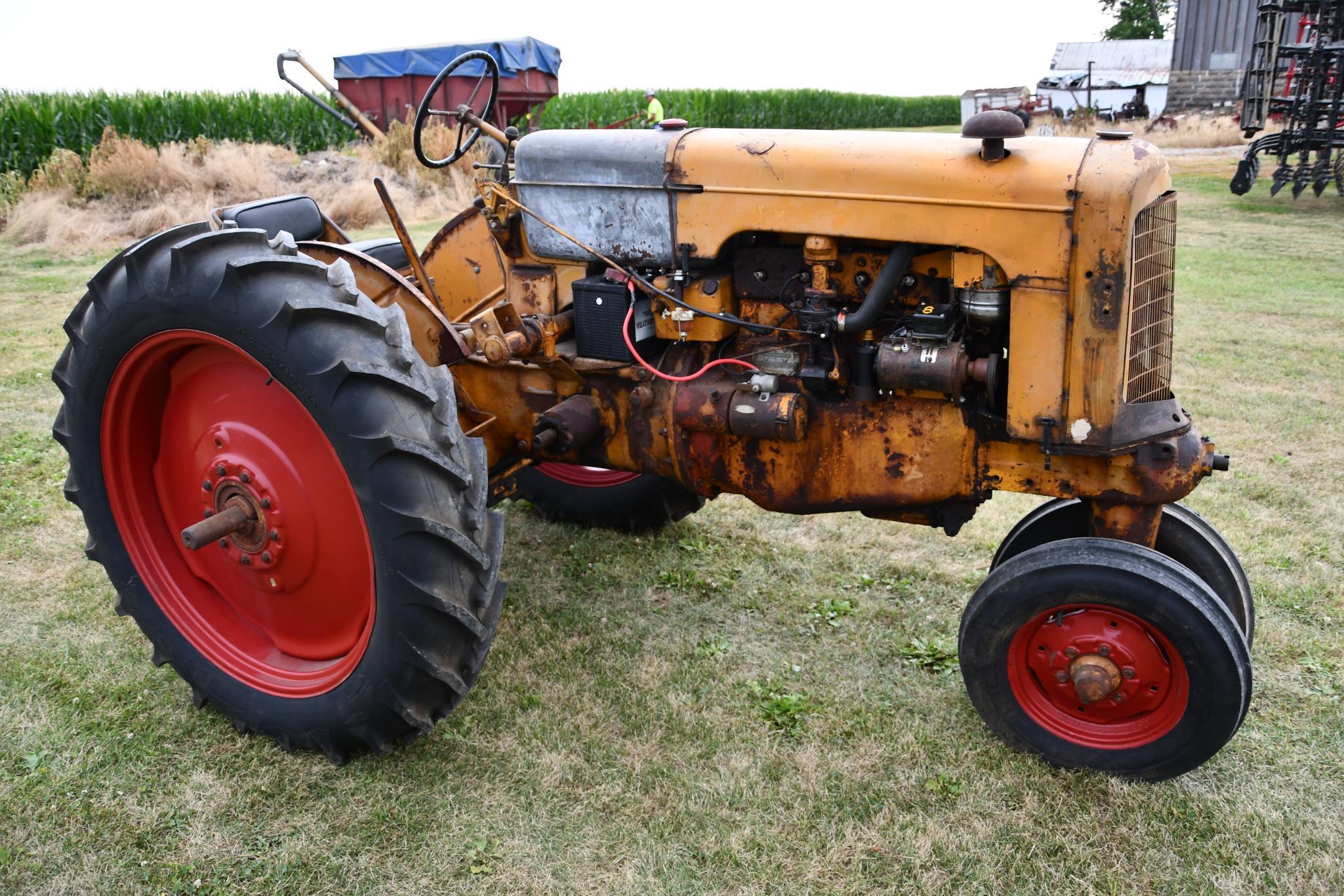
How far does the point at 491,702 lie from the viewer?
2977mm

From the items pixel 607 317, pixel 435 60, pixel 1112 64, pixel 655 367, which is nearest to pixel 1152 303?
pixel 655 367

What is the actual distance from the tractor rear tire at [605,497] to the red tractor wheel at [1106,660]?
1.60m

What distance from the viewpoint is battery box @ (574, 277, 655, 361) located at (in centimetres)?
307

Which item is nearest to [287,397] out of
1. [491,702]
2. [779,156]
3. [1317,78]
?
[491,702]

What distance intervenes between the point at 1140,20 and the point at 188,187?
42.9m

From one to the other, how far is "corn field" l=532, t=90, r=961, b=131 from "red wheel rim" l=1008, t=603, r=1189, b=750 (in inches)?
587

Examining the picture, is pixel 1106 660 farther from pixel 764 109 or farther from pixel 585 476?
pixel 764 109

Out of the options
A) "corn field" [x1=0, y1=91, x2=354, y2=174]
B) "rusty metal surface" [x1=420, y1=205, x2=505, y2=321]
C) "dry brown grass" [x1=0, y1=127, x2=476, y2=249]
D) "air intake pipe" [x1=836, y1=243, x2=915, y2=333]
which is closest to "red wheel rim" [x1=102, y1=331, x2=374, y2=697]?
"rusty metal surface" [x1=420, y1=205, x2=505, y2=321]

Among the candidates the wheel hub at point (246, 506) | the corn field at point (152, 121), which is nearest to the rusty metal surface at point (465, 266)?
the wheel hub at point (246, 506)

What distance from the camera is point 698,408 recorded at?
3025 millimetres

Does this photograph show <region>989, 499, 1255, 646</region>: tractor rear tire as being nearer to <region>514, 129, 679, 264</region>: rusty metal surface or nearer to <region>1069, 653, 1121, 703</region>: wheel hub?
<region>1069, 653, 1121, 703</region>: wheel hub

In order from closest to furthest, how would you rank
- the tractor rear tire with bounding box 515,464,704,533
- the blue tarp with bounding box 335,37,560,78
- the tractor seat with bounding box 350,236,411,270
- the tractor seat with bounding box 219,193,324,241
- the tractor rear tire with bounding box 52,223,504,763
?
the tractor rear tire with bounding box 52,223,504,763, the tractor seat with bounding box 219,193,324,241, the tractor seat with bounding box 350,236,411,270, the tractor rear tire with bounding box 515,464,704,533, the blue tarp with bounding box 335,37,560,78

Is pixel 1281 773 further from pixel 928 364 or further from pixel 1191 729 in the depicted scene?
pixel 928 364

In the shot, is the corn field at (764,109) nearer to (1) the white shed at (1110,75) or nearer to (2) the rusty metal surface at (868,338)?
(1) the white shed at (1110,75)
